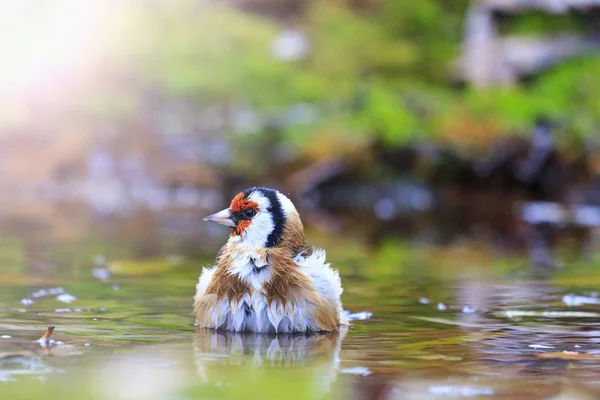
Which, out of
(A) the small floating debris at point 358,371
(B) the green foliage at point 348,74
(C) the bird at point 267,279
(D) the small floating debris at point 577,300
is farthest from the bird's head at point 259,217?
(B) the green foliage at point 348,74

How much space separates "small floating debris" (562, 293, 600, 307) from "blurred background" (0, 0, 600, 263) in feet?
15.7

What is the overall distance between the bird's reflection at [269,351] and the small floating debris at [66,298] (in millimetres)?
1569

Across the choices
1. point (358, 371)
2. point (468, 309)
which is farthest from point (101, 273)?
point (358, 371)

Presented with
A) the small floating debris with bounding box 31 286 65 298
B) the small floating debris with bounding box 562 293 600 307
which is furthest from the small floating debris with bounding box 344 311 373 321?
the small floating debris with bounding box 31 286 65 298

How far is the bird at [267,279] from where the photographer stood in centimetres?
572

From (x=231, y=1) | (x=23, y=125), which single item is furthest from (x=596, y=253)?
(x=231, y=1)

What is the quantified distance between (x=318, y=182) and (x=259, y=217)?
1172 centimetres

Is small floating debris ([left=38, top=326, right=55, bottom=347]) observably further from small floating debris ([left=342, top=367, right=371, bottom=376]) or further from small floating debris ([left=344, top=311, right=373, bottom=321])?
small floating debris ([left=344, top=311, right=373, bottom=321])

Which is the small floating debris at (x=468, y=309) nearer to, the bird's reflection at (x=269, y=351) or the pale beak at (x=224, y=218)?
the bird's reflection at (x=269, y=351)

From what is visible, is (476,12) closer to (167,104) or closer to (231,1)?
(167,104)

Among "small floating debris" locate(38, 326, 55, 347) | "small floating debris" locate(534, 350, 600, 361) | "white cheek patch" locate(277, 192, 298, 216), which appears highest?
"white cheek patch" locate(277, 192, 298, 216)

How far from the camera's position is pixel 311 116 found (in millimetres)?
19750

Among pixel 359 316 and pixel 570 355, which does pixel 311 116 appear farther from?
pixel 570 355

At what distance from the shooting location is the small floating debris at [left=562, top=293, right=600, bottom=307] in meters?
7.28
